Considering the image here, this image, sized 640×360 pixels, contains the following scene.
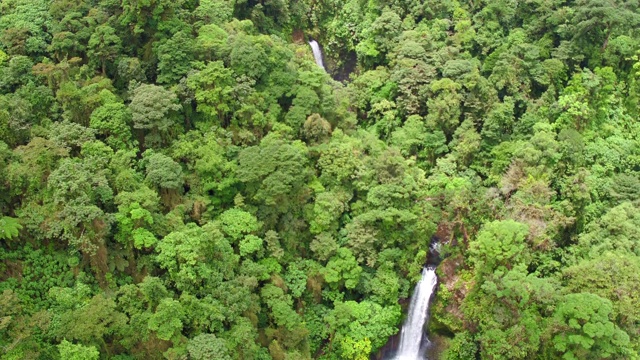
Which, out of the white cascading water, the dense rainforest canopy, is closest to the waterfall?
the dense rainforest canopy

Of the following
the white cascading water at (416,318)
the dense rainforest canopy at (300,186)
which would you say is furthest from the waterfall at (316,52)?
the white cascading water at (416,318)

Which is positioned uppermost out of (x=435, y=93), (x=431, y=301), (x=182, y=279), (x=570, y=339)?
(x=435, y=93)

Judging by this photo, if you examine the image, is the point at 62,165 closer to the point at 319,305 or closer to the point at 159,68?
the point at 159,68

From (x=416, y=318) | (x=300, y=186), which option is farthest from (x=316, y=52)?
(x=416, y=318)

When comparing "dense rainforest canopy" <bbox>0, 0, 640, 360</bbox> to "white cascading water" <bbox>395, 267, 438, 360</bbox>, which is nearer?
"dense rainforest canopy" <bbox>0, 0, 640, 360</bbox>

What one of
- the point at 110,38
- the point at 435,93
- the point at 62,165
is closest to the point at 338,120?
the point at 435,93

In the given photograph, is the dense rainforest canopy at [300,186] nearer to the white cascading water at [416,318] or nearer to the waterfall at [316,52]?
the white cascading water at [416,318]

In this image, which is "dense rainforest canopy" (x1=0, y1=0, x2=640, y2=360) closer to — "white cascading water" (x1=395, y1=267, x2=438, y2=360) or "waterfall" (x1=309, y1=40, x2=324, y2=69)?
"white cascading water" (x1=395, y1=267, x2=438, y2=360)

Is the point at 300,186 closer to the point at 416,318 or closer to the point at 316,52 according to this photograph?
the point at 416,318
